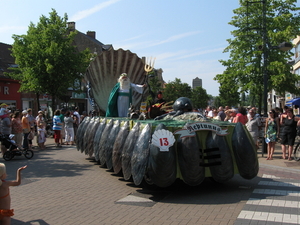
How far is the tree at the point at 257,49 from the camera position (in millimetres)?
20625

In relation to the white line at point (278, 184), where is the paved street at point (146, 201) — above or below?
above

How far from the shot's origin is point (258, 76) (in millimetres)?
21547

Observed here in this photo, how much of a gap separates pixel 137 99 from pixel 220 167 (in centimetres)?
649

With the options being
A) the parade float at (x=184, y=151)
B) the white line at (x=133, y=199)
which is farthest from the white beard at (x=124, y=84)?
the white line at (x=133, y=199)

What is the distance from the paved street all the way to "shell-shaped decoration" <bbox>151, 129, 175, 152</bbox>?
104 centimetres

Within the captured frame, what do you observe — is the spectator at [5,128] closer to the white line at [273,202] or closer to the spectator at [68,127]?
the spectator at [68,127]

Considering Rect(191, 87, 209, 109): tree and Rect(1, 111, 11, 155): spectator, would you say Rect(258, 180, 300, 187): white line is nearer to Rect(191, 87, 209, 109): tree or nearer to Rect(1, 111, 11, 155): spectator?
Rect(1, 111, 11, 155): spectator

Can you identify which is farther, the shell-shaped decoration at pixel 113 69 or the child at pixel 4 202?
the shell-shaped decoration at pixel 113 69

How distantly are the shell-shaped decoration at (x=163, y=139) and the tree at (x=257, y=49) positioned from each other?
52.1 ft

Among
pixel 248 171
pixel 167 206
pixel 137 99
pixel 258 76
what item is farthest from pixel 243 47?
pixel 167 206

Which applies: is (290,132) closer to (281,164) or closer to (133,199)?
(281,164)

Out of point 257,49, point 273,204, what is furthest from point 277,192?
point 257,49

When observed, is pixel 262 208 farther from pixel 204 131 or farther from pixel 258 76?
pixel 258 76

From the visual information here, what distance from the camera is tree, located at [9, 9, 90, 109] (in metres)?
25.0
